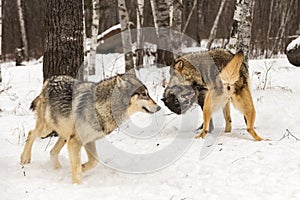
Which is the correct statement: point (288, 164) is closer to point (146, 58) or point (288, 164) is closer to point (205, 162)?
point (205, 162)

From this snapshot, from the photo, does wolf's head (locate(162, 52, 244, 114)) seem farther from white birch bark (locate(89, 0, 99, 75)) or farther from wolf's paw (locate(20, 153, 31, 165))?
white birch bark (locate(89, 0, 99, 75))

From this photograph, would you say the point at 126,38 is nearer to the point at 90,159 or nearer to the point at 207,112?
A: the point at 207,112

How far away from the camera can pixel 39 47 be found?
21.2 m

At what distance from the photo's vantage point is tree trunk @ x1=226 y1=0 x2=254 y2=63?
6.55m

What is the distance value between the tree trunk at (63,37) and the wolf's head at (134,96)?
1643 mm

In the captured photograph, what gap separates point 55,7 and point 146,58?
7.78 meters

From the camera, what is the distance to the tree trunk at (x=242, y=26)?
21.5 feet

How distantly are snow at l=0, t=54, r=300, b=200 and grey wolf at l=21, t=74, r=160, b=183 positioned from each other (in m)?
0.38

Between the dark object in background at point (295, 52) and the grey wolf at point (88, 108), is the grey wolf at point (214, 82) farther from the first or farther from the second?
the dark object in background at point (295, 52)

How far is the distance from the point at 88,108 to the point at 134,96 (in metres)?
0.51

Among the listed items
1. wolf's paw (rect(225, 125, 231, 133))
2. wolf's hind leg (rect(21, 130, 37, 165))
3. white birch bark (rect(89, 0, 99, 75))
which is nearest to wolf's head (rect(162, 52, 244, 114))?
wolf's paw (rect(225, 125, 231, 133))

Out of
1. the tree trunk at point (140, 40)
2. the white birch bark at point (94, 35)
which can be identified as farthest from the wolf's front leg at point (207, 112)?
the white birch bark at point (94, 35)

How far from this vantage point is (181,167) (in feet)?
13.0

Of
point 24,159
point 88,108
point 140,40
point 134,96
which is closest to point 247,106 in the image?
point 134,96
